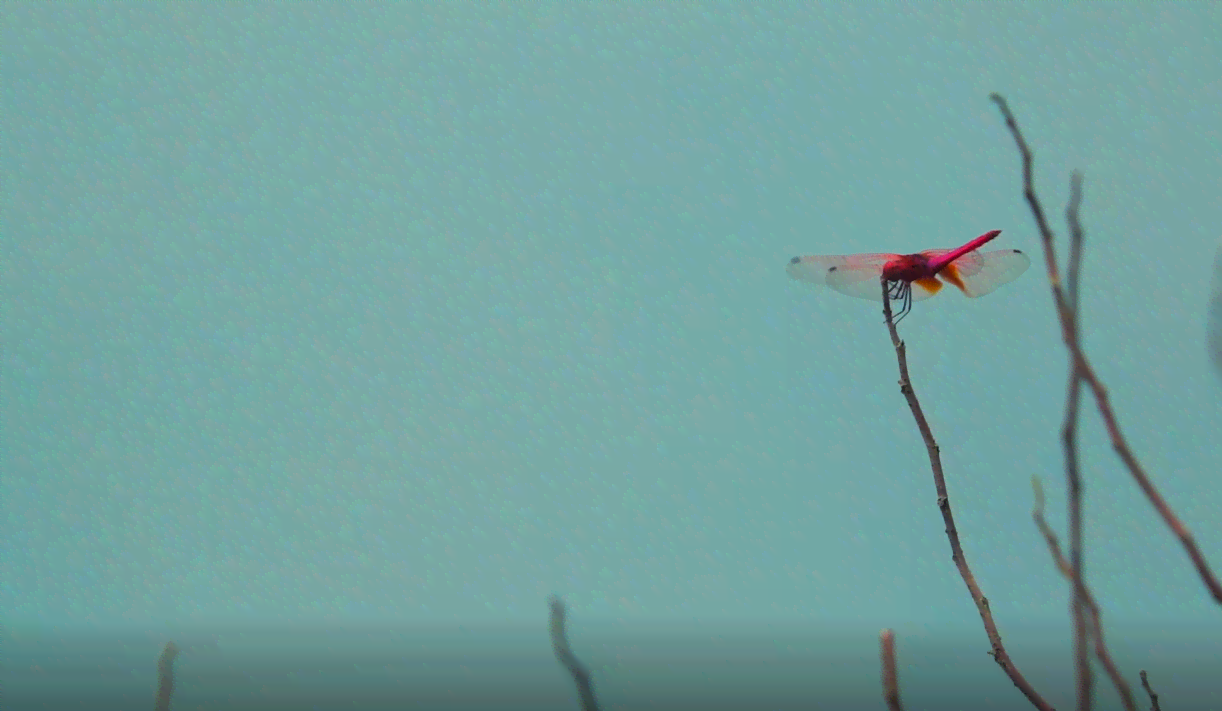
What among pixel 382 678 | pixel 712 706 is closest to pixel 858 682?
pixel 712 706

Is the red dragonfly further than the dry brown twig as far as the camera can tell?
Yes

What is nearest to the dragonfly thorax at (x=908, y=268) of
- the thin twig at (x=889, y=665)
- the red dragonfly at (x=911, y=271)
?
the red dragonfly at (x=911, y=271)

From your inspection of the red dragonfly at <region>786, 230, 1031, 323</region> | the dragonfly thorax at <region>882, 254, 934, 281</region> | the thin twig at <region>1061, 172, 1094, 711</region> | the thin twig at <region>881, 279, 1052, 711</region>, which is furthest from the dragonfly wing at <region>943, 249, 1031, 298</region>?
the thin twig at <region>1061, 172, 1094, 711</region>

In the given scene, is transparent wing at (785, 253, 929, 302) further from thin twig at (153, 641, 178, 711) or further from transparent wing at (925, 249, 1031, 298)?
thin twig at (153, 641, 178, 711)

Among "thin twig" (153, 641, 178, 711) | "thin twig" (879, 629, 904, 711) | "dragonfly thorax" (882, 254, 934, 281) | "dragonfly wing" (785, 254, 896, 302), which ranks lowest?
"thin twig" (879, 629, 904, 711)

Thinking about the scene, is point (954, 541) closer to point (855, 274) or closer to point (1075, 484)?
point (1075, 484)

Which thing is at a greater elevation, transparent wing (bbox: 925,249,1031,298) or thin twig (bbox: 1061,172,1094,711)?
transparent wing (bbox: 925,249,1031,298)

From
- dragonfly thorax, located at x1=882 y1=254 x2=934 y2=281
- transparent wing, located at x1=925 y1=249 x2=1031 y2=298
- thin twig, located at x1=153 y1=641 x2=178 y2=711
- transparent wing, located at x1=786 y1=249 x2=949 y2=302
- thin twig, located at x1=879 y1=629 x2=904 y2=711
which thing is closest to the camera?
thin twig, located at x1=879 y1=629 x2=904 y2=711
